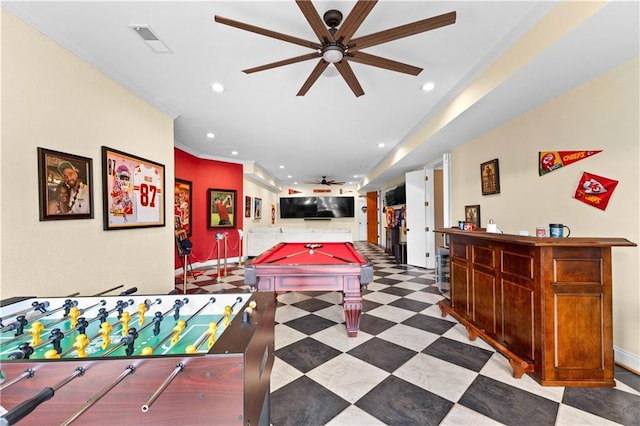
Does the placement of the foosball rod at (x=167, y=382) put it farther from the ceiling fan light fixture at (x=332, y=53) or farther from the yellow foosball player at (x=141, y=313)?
the ceiling fan light fixture at (x=332, y=53)

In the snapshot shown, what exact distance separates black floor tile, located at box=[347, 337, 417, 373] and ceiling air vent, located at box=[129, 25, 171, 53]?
3.09 meters

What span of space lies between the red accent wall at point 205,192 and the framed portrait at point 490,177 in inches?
211

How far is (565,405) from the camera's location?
1551 millimetres

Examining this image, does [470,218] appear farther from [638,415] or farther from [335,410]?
[335,410]

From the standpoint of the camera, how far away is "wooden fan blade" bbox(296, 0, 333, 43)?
1.39 metres

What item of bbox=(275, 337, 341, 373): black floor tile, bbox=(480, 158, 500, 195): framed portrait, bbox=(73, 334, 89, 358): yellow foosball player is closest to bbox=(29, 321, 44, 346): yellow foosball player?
bbox=(73, 334, 89, 358): yellow foosball player

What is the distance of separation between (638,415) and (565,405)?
356 mm

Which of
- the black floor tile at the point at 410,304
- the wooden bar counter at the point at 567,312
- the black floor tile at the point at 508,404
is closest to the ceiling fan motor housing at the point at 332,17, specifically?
the wooden bar counter at the point at 567,312

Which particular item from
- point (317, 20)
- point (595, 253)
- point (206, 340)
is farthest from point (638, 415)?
point (317, 20)

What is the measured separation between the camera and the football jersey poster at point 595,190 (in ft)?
6.73

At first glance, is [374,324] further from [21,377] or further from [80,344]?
[21,377]

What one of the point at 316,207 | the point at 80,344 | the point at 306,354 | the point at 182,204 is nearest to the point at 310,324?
the point at 306,354

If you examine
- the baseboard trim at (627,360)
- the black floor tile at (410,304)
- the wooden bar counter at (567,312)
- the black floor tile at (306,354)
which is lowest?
the black floor tile at (410,304)

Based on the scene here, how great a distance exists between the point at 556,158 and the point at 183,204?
19.0ft
